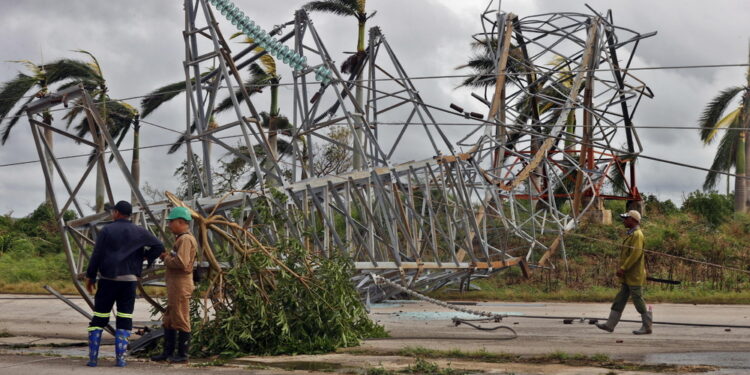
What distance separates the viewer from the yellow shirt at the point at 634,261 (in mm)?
14438

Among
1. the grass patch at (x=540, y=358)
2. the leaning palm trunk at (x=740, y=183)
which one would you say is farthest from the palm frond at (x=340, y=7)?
the grass patch at (x=540, y=358)

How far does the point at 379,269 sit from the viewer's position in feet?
51.2

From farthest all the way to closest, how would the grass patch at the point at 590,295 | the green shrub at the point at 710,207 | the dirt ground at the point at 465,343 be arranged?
the green shrub at the point at 710,207, the grass patch at the point at 590,295, the dirt ground at the point at 465,343

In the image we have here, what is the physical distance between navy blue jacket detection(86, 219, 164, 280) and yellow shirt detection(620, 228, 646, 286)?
7551 millimetres

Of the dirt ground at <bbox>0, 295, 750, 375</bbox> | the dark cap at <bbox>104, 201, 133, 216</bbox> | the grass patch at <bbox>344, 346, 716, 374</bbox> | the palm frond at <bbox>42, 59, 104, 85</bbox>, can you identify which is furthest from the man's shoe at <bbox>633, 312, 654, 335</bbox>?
the palm frond at <bbox>42, 59, 104, 85</bbox>

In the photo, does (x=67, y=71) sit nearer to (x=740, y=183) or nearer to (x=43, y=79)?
(x=43, y=79)

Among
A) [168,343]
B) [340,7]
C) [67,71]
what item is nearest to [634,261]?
[168,343]

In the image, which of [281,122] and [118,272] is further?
[281,122]

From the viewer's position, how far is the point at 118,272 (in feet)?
35.1

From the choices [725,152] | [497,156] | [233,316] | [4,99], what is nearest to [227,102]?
[4,99]

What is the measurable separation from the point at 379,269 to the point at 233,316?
14.7 ft

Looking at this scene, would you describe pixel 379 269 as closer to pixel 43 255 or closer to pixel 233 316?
pixel 233 316

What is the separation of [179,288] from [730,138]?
36.4 m

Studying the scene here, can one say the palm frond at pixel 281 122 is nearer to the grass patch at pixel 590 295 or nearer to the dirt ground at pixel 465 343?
the grass patch at pixel 590 295
